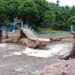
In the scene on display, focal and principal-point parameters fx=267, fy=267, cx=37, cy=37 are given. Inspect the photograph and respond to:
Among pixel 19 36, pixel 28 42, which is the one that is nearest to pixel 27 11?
pixel 19 36

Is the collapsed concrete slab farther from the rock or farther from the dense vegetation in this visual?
the dense vegetation

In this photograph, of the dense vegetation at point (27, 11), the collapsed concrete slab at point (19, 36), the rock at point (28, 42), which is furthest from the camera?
the dense vegetation at point (27, 11)

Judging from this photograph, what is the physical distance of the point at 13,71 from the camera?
63.7 ft

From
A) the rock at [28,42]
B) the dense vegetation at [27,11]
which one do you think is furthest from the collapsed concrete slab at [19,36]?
the dense vegetation at [27,11]

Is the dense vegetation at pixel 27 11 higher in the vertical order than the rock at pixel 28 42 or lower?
higher

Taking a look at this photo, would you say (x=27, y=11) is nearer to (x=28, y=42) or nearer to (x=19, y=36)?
(x=19, y=36)

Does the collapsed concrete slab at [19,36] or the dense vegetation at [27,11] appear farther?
the dense vegetation at [27,11]

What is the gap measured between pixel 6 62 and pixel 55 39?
26686 mm

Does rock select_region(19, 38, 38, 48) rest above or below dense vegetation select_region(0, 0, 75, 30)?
below

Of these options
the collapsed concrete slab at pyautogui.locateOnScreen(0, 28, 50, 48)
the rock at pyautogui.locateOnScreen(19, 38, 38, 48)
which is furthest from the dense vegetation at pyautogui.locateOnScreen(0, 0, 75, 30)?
the rock at pyautogui.locateOnScreen(19, 38, 38, 48)

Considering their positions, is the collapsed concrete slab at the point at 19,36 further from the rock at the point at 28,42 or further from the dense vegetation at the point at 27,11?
the dense vegetation at the point at 27,11

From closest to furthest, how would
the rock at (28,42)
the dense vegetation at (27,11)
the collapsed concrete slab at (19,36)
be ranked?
the rock at (28,42) → the collapsed concrete slab at (19,36) → the dense vegetation at (27,11)

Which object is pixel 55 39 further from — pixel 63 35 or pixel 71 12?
pixel 71 12

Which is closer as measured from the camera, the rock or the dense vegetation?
the rock
